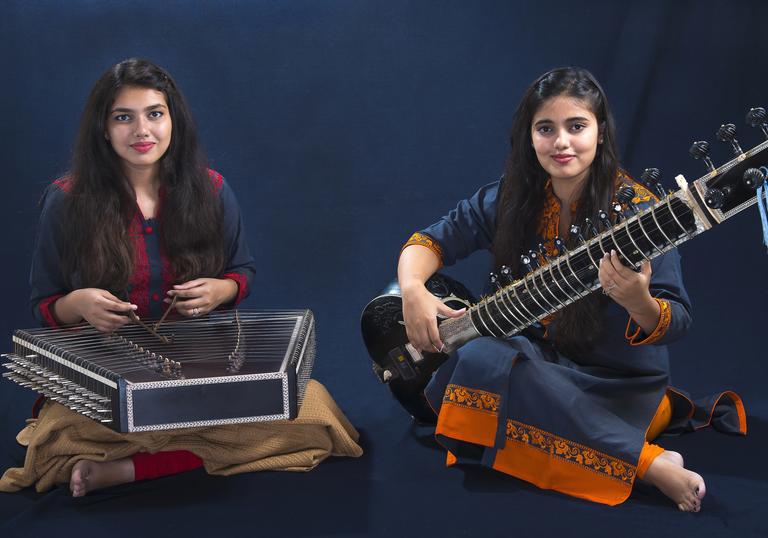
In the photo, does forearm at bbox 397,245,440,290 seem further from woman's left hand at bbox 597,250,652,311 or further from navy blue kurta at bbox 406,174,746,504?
woman's left hand at bbox 597,250,652,311

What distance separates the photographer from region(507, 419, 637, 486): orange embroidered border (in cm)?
254

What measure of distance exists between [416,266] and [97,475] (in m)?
0.99

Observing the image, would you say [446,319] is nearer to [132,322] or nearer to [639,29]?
[132,322]

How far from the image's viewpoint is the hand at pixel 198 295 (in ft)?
9.21

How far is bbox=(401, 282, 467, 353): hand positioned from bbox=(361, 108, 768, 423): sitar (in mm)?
27

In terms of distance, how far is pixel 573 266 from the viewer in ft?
7.98

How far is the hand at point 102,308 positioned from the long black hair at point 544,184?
3.21 ft

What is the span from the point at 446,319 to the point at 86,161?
1.06m

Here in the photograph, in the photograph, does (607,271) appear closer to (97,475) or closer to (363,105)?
(97,475)

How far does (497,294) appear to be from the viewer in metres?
2.64

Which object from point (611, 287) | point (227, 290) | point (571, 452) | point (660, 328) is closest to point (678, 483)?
point (571, 452)

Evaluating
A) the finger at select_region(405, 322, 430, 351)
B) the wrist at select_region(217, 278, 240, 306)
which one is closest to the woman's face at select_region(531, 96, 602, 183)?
the finger at select_region(405, 322, 430, 351)

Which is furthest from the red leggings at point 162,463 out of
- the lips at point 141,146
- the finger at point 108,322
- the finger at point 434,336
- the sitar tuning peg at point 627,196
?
the sitar tuning peg at point 627,196

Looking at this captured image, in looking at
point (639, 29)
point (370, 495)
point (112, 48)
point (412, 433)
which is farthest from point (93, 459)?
point (639, 29)
